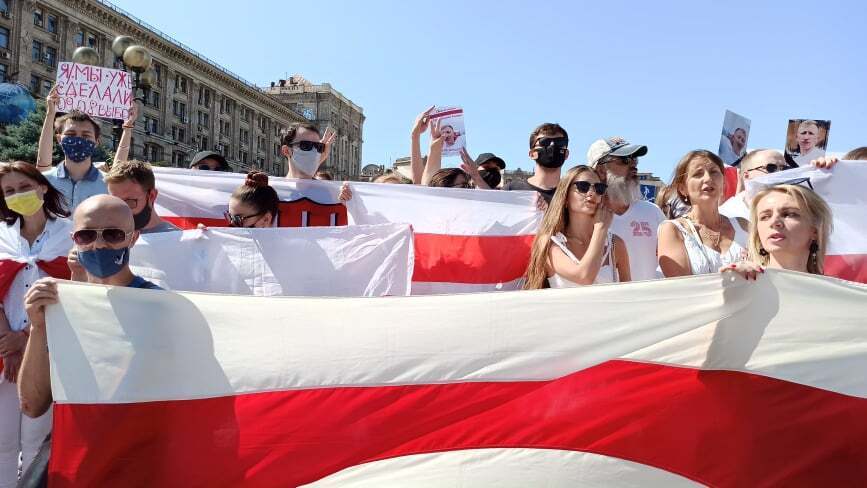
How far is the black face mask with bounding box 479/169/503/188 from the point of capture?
17.3 ft

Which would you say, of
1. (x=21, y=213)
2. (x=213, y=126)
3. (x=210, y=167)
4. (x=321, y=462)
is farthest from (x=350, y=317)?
(x=213, y=126)

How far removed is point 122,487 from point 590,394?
5.69ft

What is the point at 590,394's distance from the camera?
2428 mm

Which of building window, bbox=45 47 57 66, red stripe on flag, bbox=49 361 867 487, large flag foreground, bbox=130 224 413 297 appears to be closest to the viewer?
red stripe on flag, bbox=49 361 867 487

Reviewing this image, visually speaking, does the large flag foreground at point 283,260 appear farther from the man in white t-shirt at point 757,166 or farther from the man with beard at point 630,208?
the man in white t-shirt at point 757,166

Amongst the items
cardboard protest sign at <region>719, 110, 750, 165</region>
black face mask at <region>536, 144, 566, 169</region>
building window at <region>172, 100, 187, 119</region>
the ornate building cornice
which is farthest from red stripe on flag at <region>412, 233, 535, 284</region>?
building window at <region>172, 100, 187, 119</region>

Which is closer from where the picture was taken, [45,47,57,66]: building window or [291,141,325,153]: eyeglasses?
[291,141,325,153]: eyeglasses

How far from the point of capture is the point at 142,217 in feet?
11.3

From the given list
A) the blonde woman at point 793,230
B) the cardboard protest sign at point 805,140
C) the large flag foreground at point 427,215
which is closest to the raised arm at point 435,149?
the large flag foreground at point 427,215


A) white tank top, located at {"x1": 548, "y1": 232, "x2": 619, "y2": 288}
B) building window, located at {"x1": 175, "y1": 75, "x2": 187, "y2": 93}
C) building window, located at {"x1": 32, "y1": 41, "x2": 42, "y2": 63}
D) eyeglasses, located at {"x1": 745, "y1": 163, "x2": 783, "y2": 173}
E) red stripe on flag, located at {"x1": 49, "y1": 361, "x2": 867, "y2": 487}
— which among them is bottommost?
red stripe on flag, located at {"x1": 49, "y1": 361, "x2": 867, "y2": 487}

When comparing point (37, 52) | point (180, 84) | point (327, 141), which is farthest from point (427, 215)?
point (180, 84)

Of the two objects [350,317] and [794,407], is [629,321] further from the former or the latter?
[350,317]

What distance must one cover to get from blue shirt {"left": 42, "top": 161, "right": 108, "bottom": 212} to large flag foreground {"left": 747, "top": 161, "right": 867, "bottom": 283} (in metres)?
3.89

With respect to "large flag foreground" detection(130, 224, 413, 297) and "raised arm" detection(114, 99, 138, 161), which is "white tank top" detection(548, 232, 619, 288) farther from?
"raised arm" detection(114, 99, 138, 161)
